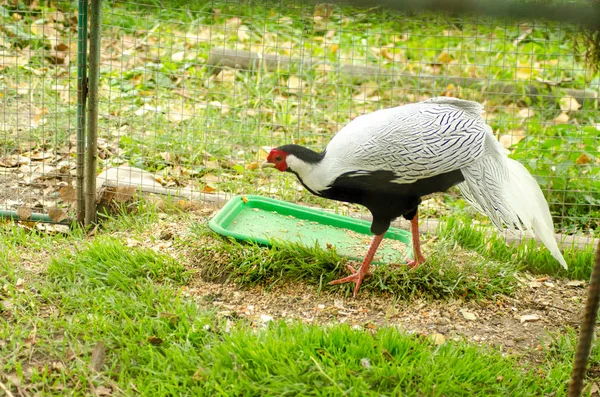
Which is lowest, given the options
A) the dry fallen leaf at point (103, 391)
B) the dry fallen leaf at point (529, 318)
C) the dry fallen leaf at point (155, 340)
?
the dry fallen leaf at point (103, 391)

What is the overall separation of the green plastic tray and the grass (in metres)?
0.31

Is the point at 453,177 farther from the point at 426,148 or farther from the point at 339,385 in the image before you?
the point at 339,385

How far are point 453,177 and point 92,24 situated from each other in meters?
2.18

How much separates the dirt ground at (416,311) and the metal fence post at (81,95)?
0.95 m

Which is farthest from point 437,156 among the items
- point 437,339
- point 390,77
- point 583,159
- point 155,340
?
point 390,77

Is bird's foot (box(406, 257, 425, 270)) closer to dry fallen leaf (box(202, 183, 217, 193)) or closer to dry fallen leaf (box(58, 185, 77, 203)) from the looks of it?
dry fallen leaf (box(202, 183, 217, 193))

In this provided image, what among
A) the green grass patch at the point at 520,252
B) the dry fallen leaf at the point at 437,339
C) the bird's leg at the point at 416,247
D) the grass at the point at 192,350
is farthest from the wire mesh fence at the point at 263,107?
the dry fallen leaf at the point at 437,339

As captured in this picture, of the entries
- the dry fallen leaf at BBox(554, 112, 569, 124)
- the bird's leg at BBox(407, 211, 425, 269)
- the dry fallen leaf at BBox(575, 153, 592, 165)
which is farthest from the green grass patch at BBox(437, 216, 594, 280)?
the dry fallen leaf at BBox(554, 112, 569, 124)

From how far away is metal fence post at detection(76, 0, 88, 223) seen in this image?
4156 mm

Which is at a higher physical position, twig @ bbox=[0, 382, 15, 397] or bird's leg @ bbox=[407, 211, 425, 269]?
bird's leg @ bbox=[407, 211, 425, 269]

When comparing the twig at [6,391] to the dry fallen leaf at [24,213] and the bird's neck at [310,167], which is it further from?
the dry fallen leaf at [24,213]

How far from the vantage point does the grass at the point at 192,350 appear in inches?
110

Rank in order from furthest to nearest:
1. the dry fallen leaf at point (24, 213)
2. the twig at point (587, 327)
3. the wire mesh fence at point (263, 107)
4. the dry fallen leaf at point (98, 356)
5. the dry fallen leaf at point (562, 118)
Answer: the dry fallen leaf at point (562, 118)
the wire mesh fence at point (263, 107)
the dry fallen leaf at point (24, 213)
the dry fallen leaf at point (98, 356)
the twig at point (587, 327)

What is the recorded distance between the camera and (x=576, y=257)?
4.16 meters
